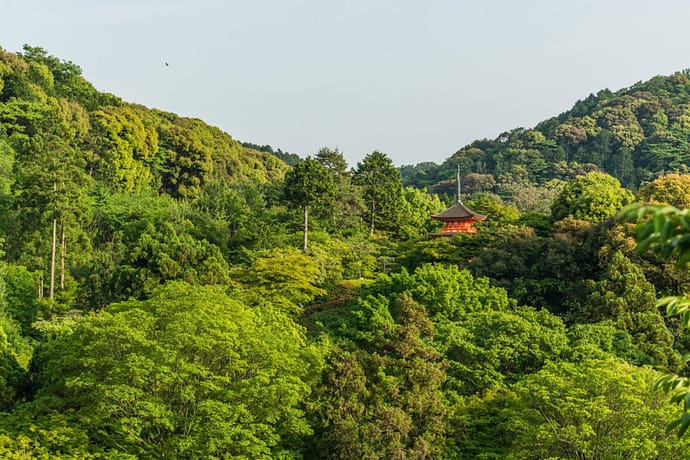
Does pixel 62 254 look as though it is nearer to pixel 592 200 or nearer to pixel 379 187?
pixel 379 187

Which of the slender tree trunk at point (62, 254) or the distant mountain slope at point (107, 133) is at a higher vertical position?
the distant mountain slope at point (107, 133)

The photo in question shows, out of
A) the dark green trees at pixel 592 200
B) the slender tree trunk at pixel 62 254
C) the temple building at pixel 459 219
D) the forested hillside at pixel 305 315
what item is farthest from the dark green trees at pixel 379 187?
the slender tree trunk at pixel 62 254

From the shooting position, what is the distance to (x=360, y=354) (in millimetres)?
15078

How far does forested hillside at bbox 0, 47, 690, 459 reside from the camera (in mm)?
13961

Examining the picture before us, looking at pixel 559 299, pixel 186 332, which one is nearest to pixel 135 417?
pixel 186 332

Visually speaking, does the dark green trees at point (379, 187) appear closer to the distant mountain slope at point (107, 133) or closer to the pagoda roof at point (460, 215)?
the pagoda roof at point (460, 215)

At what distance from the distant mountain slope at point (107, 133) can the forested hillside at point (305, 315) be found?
173mm

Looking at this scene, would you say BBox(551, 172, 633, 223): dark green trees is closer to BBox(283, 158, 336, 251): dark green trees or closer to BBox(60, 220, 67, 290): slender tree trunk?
BBox(283, 158, 336, 251): dark green trees

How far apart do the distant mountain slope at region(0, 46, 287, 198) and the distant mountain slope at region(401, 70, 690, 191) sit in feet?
73.3

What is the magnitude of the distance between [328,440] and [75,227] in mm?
20124

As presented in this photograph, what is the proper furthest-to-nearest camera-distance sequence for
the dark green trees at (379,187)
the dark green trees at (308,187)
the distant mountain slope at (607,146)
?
the distant mountain slope at (607,146) < the dark green trees at (379,187) < the dark green trees at (308,187)

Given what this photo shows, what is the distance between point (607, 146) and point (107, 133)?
4218cm

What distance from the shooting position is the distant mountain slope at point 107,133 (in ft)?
135

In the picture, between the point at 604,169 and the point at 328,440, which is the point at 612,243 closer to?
the point at 328,440
